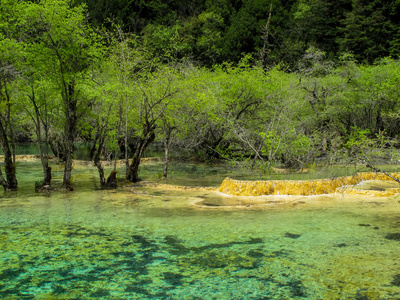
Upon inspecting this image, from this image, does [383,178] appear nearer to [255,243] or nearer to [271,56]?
[255,243]

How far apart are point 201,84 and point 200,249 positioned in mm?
19509

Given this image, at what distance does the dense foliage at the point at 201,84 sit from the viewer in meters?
17.9

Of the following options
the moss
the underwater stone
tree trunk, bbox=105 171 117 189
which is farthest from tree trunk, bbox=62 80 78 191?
the moss

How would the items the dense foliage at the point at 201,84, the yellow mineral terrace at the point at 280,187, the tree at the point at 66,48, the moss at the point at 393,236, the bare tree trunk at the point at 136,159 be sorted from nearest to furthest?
the moss at the point at 393,236 < the tree at the point at 66,48 < the dense foliage at the point at 201,84 < the yellow mineral terrace at the point at 280,187 < the bare tree trunk at the point at 136,159

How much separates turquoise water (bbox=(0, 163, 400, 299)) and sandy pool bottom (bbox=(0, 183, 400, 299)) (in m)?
0.03

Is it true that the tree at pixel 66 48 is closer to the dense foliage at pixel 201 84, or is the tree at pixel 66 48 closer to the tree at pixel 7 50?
the dense foliage at pixel 201 84

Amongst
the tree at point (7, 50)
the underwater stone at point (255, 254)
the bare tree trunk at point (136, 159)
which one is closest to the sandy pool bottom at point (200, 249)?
the underwater stone at point (255, 254)

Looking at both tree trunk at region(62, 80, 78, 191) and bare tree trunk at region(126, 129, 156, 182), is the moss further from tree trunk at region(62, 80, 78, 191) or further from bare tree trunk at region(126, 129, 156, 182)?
tree trunk at region(62, 80, 78, 191)

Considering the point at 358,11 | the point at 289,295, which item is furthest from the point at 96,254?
the point at 358,11

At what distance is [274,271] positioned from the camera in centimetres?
865

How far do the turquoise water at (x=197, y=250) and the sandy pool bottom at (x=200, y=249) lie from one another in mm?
26

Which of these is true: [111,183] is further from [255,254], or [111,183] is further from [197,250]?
[255,254]

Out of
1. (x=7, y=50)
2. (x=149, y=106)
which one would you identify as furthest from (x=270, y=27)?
(x=7, y=50)

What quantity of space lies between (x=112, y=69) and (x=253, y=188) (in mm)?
9841
